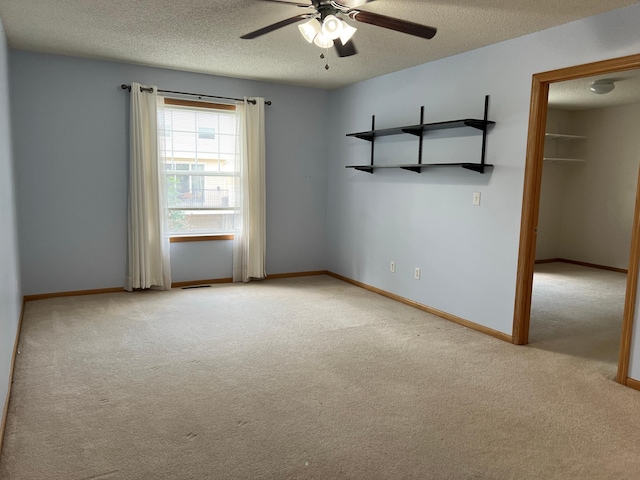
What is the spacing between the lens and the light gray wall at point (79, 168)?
4.66 meters

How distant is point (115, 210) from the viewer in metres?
5.11

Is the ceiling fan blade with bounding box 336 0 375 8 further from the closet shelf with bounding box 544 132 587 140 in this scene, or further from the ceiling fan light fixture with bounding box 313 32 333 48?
the closet shelf with bounding box 544 132 587 140

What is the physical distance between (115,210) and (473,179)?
3714mm

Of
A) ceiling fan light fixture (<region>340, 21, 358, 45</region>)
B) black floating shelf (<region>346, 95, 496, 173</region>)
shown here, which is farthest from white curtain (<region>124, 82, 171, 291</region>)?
ceiling fan light fixture (<region>340, 21, 358, 45</region>)

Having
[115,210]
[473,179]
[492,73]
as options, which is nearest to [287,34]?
[492,73]

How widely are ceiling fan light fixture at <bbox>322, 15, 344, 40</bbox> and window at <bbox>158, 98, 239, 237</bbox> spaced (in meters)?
3.07

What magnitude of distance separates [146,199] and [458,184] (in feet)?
10.7

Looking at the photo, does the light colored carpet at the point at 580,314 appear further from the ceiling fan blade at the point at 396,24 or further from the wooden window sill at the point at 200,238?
the wooden window sill at the point at 200,238

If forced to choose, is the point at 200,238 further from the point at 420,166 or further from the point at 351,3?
the point at 351,3

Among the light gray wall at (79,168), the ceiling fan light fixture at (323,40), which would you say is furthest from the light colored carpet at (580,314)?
the light gray wall at (79,168)

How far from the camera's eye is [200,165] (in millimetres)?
5555

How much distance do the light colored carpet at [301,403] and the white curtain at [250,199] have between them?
152cm

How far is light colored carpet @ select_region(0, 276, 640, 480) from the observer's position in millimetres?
2191

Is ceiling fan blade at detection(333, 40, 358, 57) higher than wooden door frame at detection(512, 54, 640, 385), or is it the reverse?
ceiling fan blade at detection(333, 40, 358, 57)
